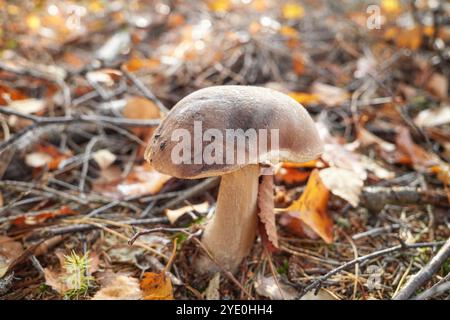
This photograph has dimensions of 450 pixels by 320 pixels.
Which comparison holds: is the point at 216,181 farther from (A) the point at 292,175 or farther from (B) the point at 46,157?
(B) the point at 46,157

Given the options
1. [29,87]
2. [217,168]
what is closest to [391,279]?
[217,168]

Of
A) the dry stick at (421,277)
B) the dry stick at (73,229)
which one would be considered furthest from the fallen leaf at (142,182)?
the dry stick at (421,277)

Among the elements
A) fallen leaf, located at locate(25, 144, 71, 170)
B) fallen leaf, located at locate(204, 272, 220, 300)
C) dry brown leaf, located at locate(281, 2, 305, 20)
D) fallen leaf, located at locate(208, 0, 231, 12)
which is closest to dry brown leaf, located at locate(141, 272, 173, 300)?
fallen leaf, located at locate(204, 272, 220, 300)

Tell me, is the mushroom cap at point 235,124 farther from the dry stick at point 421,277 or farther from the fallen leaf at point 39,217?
the fallen leaf at point 39,217

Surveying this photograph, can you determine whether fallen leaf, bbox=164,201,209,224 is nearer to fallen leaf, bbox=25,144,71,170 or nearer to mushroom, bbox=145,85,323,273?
mushroom, bbox=145,85,323,273

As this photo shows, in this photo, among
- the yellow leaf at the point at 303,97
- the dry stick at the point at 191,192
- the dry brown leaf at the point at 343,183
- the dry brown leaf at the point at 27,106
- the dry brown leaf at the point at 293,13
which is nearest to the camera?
the dry brown leaf at the point at 343,183

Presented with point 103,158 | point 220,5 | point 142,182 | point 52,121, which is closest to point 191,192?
point 142,182
